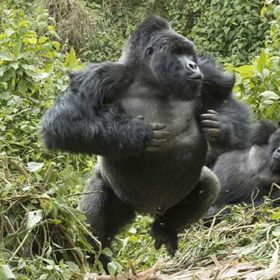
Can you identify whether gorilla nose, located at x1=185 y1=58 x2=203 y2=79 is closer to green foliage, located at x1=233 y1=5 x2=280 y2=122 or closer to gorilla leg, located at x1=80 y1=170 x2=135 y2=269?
gorilla leg, located at x1=80 y1=170 x2=135 y2=269

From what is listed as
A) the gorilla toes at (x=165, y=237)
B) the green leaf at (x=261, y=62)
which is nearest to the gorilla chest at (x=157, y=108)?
the gorilla toes at (x=165, y=237)

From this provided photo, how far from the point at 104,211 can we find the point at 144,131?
2.02ft

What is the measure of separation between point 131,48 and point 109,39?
25.1 feet

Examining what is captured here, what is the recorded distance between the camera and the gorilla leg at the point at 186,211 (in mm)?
3705

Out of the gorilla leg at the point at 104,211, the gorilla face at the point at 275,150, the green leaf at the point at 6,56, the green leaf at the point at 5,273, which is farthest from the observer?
the gorilla face at the point at 275,150

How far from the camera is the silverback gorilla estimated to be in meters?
3.21

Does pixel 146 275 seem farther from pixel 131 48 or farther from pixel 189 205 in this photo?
pixel 131 48

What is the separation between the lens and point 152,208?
358cm

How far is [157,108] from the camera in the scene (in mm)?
3471

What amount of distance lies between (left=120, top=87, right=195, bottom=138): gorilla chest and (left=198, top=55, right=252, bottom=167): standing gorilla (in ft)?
0.36

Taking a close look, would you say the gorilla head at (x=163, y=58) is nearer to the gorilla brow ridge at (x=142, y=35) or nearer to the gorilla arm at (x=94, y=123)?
the gorilla brow ridge at (x=142, y=35)

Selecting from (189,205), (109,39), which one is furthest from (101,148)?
(109,39)

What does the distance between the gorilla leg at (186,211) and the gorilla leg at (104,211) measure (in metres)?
0.18

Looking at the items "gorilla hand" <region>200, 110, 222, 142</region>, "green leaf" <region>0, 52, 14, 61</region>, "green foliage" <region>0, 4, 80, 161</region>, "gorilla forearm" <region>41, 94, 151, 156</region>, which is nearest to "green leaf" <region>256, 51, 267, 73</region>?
"green foliage" <region>0, 4, 80, 161</region>
